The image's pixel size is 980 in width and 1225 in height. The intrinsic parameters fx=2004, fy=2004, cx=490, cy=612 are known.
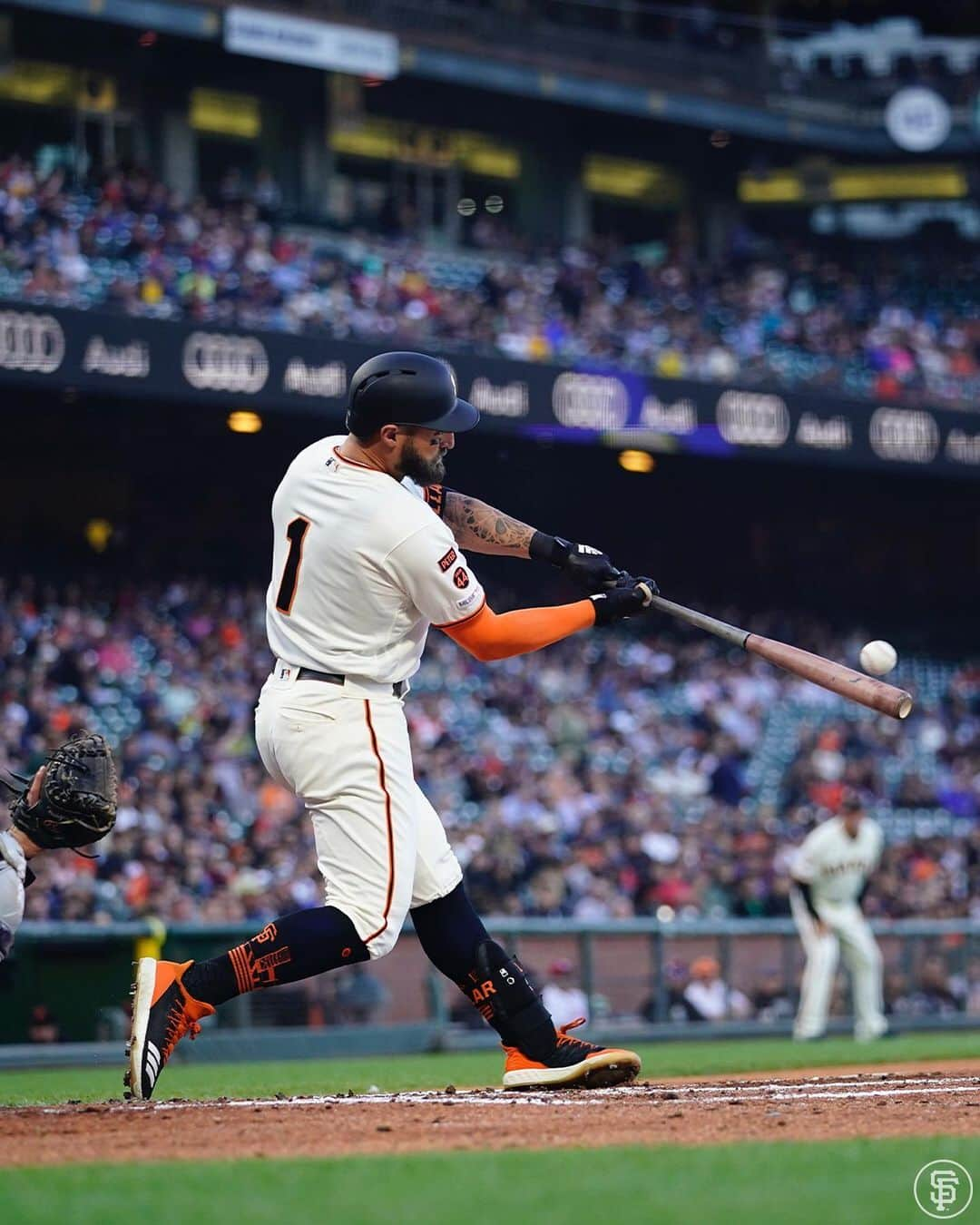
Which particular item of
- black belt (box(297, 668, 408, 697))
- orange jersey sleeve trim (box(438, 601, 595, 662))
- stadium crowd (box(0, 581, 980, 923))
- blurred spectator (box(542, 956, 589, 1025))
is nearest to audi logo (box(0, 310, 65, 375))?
stadium crowd (box(0, 581, 980, 923))

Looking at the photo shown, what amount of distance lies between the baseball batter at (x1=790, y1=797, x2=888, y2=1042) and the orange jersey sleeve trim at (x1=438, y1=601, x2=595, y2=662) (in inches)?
310

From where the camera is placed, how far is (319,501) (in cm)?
505

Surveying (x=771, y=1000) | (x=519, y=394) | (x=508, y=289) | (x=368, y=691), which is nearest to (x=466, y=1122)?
(x=368, y=691)

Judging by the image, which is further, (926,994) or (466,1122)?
(926,994)

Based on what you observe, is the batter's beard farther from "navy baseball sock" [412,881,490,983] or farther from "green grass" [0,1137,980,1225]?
"green grass" [0,1137,980,1225]

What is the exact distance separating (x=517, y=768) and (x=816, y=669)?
38.4 ft

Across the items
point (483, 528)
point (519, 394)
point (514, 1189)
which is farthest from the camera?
point (519, 394)

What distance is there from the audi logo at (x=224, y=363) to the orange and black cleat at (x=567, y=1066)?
11.9m

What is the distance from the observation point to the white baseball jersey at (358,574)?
4930 mm

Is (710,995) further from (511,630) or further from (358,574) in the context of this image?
(358,574)

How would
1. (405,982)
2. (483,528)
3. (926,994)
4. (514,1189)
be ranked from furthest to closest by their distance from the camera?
1. (926,994)
2. (405,982)
3. (483,528)
4. (514,1189)

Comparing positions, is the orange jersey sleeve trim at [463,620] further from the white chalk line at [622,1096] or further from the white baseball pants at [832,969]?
the white baseball pants at [832,969]

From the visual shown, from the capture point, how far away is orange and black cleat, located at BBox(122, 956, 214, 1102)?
16.0ft

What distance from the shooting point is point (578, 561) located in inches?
210
